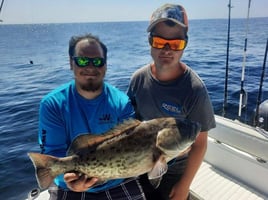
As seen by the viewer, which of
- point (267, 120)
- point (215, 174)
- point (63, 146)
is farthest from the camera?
point (267, 120)

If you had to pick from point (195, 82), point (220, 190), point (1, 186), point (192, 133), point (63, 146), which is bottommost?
point (1, 186)

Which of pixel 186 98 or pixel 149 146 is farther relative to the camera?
pixel 186 98

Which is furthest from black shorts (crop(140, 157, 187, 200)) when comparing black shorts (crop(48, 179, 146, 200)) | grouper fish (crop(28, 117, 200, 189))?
grouper fish (crop(28, 117, 200, 189))

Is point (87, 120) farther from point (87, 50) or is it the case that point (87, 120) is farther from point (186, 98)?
point (186, 98)

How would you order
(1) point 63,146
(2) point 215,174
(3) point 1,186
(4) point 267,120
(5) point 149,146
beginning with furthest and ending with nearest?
(3) point 1,186
(4) point 267,120
(2) point 215,174
(1) point 63,146
(5) point 149,146

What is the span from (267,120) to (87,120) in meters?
3.93

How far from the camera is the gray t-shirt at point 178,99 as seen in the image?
298cm

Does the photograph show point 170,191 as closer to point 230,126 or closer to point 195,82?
point 195,82

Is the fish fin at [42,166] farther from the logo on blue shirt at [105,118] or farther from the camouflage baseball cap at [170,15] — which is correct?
the camouflage baseball cap at [170,15]

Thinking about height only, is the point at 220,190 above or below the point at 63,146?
below

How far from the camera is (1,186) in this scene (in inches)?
272

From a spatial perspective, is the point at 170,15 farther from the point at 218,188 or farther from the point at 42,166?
the point at 218,188

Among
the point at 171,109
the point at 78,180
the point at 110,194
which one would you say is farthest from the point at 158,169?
the point at 110,194

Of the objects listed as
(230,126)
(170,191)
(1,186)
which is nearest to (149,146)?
(170,191)
